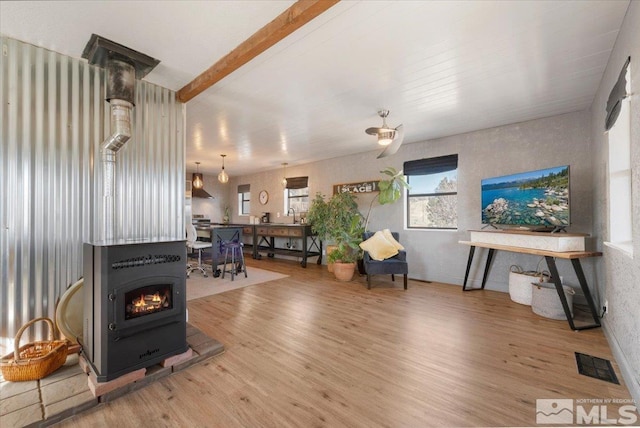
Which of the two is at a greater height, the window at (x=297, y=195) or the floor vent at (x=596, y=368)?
the window at (x=297, y=195)

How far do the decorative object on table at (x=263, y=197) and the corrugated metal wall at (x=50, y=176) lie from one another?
18.1 feet

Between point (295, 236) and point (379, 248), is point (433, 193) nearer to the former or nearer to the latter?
point (379, 248)

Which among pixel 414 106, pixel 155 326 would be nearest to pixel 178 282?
pixel 155 326

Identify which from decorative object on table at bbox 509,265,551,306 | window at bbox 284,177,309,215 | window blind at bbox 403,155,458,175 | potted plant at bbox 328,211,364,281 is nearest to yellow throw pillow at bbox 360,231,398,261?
potted plant at bbox 328,211,364,281

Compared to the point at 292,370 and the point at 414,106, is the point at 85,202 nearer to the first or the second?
the point at 292,370

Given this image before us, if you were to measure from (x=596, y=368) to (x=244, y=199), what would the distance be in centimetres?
860

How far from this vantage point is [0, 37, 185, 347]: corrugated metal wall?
1920 millimetres

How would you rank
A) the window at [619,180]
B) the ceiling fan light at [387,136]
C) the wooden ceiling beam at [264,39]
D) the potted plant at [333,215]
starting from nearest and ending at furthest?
the wooden ceiling beam at [264,39] → the window at [619,180] → the ceiling fan light at [387,136] → the potted plant at [333,215]

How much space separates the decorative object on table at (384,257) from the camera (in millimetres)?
4281

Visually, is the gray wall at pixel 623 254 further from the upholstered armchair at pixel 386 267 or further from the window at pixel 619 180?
the upholstered armchair at pixel 386 267

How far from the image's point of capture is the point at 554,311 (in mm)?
2994

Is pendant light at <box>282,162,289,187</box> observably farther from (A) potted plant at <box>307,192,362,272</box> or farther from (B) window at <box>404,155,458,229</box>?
(B) window at <box>404,155,458,229</box>

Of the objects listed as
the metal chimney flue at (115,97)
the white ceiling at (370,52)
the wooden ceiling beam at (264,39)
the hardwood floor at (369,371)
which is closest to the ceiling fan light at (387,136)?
the white ceiling at (370,52)

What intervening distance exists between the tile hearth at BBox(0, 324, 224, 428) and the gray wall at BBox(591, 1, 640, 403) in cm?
319
